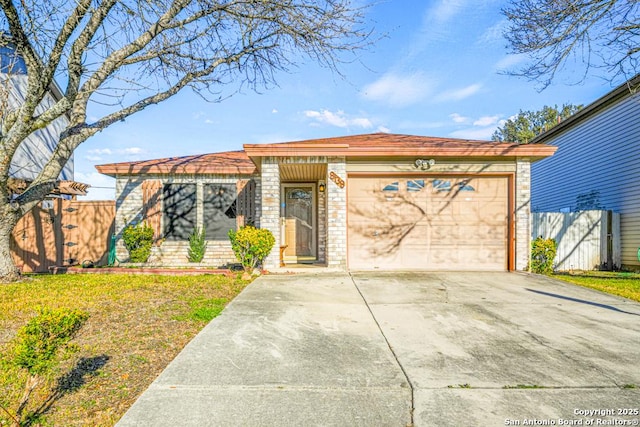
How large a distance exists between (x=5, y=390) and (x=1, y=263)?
5232 mm

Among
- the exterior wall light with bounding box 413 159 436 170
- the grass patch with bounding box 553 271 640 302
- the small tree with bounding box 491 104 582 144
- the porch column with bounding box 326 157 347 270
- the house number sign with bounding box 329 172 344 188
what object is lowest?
the grass patch with bounding box 553 271 640 302

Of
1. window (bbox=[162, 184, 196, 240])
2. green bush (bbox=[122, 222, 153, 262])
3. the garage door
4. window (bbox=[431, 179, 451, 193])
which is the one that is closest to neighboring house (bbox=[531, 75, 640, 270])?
the garage door

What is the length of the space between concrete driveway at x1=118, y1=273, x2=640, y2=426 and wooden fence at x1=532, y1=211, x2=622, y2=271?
5.06 m

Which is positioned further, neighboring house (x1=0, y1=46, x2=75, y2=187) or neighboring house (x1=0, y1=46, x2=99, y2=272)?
neighboring house (x1=0, y1=46, x2=75, y2=187)

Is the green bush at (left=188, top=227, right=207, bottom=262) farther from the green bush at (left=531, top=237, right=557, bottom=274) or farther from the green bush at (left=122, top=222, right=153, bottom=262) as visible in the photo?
the green bush at (left=531, top=237, right=557, bottom=274)

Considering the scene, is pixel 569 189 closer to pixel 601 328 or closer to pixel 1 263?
pixel 601 328

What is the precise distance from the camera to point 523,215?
26.9ft

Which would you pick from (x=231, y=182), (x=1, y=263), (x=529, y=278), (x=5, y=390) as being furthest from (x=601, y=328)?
(x=1, y=263)

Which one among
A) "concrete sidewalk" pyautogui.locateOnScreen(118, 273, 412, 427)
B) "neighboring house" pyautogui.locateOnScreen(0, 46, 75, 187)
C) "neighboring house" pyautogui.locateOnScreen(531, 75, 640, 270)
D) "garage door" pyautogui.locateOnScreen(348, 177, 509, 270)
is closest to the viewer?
"concrete sidewalk" pyautogui.locateOnScreen(118, 273, 412, 427)

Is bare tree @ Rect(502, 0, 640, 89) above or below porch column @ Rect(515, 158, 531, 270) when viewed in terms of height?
above

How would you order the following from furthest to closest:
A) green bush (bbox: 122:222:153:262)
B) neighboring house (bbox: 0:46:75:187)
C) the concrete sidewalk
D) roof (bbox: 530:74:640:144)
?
neighboring house (bbox: 0:46:75:187) → roof (bbox: 530:74:640:144) → green bush (bbox: 122:222:153:262) → the concrete sidewalk

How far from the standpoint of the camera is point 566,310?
4766 mm

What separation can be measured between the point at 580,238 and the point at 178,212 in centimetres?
1184

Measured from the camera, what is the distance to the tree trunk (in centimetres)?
611
